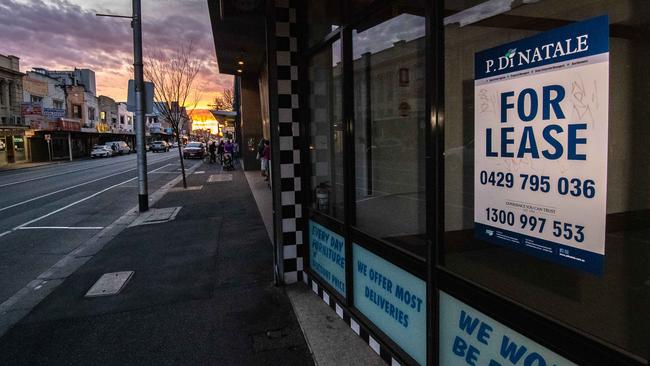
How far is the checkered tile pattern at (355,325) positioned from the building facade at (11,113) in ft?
127

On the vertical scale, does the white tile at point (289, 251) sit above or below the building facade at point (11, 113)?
below

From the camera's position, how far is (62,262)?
6.61m

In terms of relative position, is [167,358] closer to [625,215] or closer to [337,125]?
[337,125]

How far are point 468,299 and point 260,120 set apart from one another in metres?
21.5

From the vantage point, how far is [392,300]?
331 centimetres

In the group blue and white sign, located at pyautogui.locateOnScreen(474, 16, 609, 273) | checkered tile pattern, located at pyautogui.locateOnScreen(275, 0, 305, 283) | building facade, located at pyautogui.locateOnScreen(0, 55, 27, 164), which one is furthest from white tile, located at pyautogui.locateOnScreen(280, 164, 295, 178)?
building facade, located at pyautogui.locateOnScreen(0, 55, 27, 164)

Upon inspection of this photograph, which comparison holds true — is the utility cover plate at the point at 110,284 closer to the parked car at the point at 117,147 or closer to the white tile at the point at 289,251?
the white tile at the point at 289,251

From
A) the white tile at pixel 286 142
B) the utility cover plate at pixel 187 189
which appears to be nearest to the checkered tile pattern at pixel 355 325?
the white tile at pixel 286 142

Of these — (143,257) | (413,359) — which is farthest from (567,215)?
(143,257)

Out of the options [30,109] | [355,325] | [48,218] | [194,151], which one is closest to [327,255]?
[355,325]

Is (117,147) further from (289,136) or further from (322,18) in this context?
(322,18)

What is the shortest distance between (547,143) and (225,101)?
67.5m

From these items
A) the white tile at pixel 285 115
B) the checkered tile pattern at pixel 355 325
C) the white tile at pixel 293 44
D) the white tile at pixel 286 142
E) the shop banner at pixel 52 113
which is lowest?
the checkered tile pattern at pixel 355 325

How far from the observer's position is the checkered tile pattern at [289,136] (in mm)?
4957
